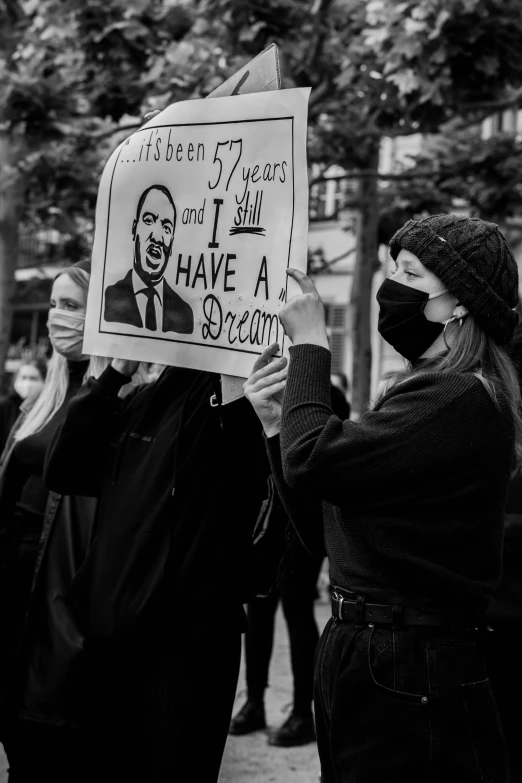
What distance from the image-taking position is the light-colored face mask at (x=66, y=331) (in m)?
3.46

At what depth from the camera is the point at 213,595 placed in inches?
101

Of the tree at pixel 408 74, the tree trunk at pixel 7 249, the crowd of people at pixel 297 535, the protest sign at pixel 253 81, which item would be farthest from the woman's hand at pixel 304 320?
the tree trunk at pixel 7 249

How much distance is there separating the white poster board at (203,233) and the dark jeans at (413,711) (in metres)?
0.79

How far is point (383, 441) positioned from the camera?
6.53ft

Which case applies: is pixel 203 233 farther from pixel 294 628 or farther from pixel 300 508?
pixel 294 628

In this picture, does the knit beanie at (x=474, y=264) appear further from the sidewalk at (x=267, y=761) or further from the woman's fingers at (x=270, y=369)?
the sidewalk at (x=267, y=761)

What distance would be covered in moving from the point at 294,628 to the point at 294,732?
19.2 inches

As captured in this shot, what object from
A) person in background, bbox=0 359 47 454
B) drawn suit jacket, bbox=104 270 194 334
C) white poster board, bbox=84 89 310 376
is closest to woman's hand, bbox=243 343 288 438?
white poster board, bbox=84 89 310 376

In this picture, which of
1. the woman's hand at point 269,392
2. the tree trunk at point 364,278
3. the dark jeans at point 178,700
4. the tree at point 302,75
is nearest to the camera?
the woman's hand at point 269,392

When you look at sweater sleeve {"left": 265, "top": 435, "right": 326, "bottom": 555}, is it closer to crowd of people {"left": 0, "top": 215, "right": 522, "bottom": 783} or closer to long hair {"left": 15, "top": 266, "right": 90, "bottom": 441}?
crowd of people {"left": 0, "top": 215, "right": 522, "bottom": 783}

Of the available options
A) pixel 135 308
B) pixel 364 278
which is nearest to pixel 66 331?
pixel 135 308

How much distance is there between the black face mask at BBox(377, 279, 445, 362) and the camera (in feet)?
7.10

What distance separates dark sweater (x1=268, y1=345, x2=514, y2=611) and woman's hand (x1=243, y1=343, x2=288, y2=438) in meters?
0.22

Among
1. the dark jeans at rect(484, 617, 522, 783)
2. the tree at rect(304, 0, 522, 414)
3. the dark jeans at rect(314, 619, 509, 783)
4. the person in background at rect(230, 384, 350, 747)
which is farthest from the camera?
the tree at rect(304, 0, 522, 414)
